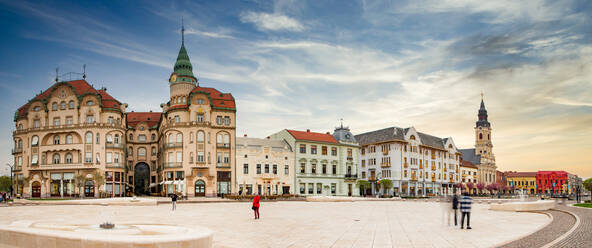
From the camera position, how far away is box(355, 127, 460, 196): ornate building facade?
86.8 metres

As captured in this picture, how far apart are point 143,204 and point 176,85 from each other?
105 feet

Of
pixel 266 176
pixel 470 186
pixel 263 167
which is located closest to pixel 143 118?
pixel 263 167

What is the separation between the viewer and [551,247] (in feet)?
42.8

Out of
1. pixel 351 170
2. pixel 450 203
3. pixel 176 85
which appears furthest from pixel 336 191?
pixel 450 203

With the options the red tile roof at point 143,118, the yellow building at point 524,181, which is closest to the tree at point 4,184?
the red tile roof at point 143,118

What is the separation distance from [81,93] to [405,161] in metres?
59.8

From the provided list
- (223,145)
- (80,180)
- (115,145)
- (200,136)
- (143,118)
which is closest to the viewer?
(80,180)

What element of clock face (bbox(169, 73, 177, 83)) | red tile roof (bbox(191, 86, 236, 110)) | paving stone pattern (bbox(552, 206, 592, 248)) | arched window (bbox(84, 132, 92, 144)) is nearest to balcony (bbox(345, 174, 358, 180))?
red tile roof (bbox(191, 86, 236, 110))

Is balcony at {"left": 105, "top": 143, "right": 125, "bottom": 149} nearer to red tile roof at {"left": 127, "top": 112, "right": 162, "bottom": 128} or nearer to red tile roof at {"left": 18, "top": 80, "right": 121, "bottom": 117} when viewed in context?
red tile roof at {"left": 18, "top": 80, "right": 121, "bottom": 117}

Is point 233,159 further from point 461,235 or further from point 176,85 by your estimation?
point 461,235

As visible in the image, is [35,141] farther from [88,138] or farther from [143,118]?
[143,118]

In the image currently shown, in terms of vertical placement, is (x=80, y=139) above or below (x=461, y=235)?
above

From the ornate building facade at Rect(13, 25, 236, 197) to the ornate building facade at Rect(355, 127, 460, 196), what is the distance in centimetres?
3274

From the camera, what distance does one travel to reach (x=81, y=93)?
67.8m
